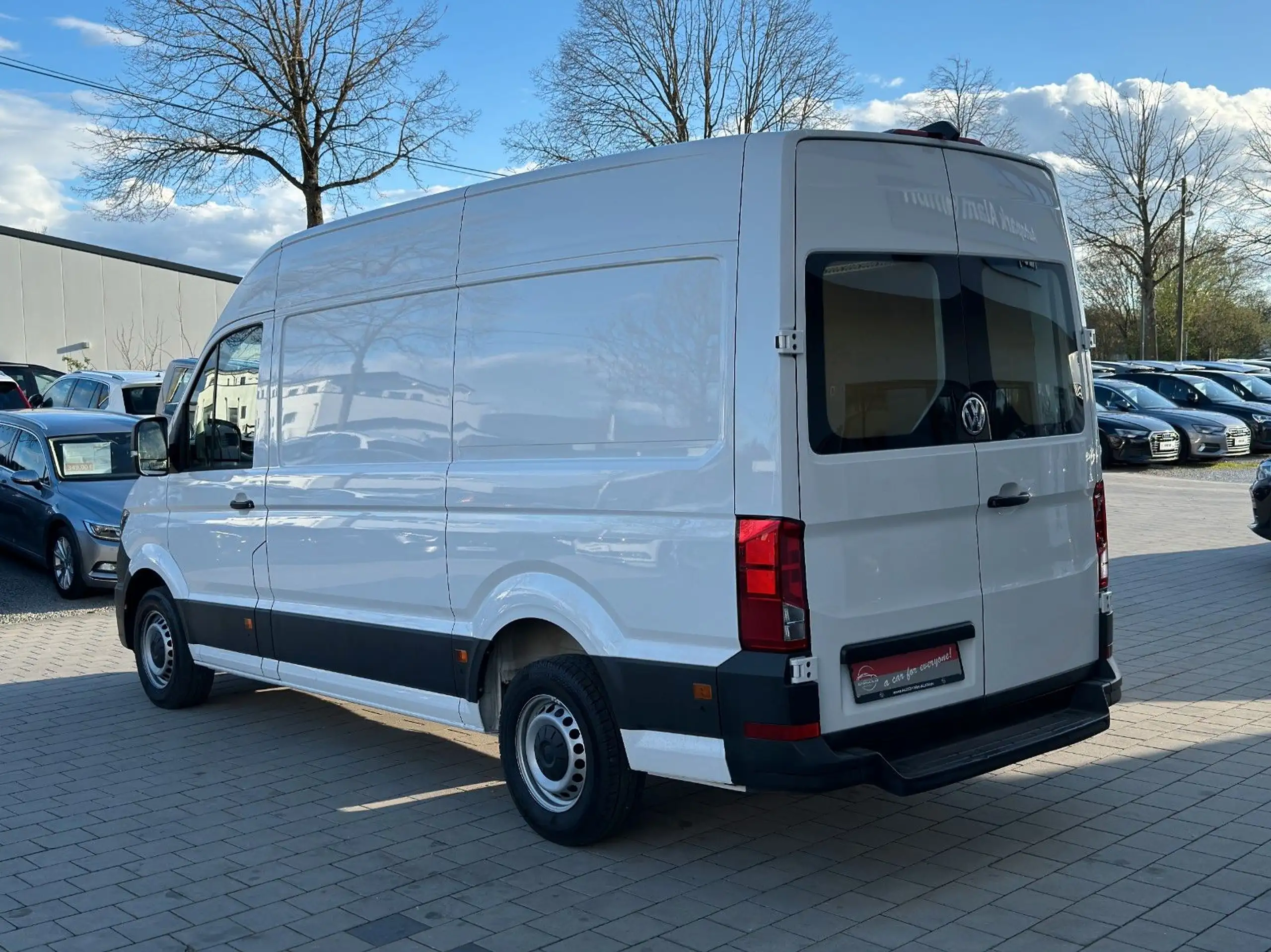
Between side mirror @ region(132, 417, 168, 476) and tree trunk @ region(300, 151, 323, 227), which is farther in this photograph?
tree trunk @ region(300, 151, 323, 227)

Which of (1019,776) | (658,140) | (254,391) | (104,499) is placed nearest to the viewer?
(1019,776)

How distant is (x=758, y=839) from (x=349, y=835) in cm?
174

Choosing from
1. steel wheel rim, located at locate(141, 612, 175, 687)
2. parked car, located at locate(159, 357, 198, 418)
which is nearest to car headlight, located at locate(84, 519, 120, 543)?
parked car, located at locate(159, 357, 198, 418)

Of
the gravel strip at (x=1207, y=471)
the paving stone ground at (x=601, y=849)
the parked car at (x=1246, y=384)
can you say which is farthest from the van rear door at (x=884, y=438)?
the parked car at (x=1246, y=384)

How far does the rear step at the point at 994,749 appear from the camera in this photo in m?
4.46

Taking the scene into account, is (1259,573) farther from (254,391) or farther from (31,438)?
(31,438)

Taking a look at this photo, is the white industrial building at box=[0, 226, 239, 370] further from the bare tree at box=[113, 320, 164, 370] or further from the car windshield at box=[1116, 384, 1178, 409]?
the car windshield at box=[1116, 384, 1178, 409]

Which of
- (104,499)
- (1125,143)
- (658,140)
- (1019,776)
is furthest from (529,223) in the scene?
(1125,143)

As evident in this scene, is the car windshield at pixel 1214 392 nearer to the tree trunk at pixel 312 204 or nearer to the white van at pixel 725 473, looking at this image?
the tree trunk at pixel 312 204

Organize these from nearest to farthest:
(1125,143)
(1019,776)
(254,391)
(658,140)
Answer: (1019,776) → (254,391) → (658,140) → (1125,143)

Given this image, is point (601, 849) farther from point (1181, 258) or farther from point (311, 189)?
point (1181, 258)

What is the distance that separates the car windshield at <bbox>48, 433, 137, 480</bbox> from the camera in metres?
13.0

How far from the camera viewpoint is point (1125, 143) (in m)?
44.5

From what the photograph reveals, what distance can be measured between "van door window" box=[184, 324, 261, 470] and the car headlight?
17.0ft
